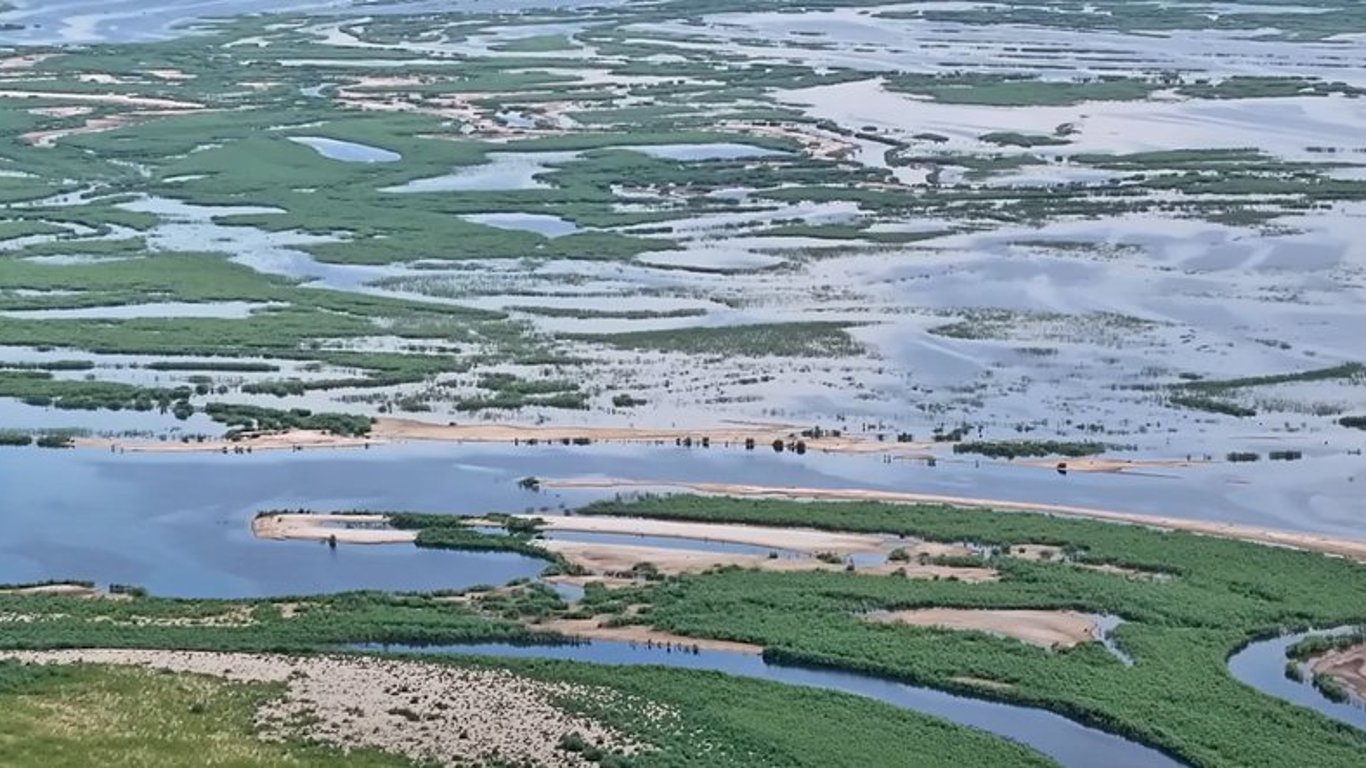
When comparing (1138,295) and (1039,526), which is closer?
(1039,526)

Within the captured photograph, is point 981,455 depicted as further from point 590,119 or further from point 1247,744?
point 590,119

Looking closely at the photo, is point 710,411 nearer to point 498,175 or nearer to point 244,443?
point 244,443

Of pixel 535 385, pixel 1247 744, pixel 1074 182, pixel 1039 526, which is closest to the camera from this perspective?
pixel 1247 744

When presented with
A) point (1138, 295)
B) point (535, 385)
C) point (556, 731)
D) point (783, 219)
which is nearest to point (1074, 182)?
point (783, 219)

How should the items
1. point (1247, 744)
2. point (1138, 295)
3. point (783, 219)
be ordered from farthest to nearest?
1. point (783, 219)
2. point (1138, 295)
3. point (1247, 744)

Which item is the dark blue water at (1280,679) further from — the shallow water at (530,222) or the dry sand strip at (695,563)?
the shallow water at (530,222)

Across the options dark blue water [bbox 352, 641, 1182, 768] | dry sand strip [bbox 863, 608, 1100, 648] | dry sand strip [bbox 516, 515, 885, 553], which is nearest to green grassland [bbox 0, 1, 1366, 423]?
dry sand strip [bbox 516, 515, 885, 553]
